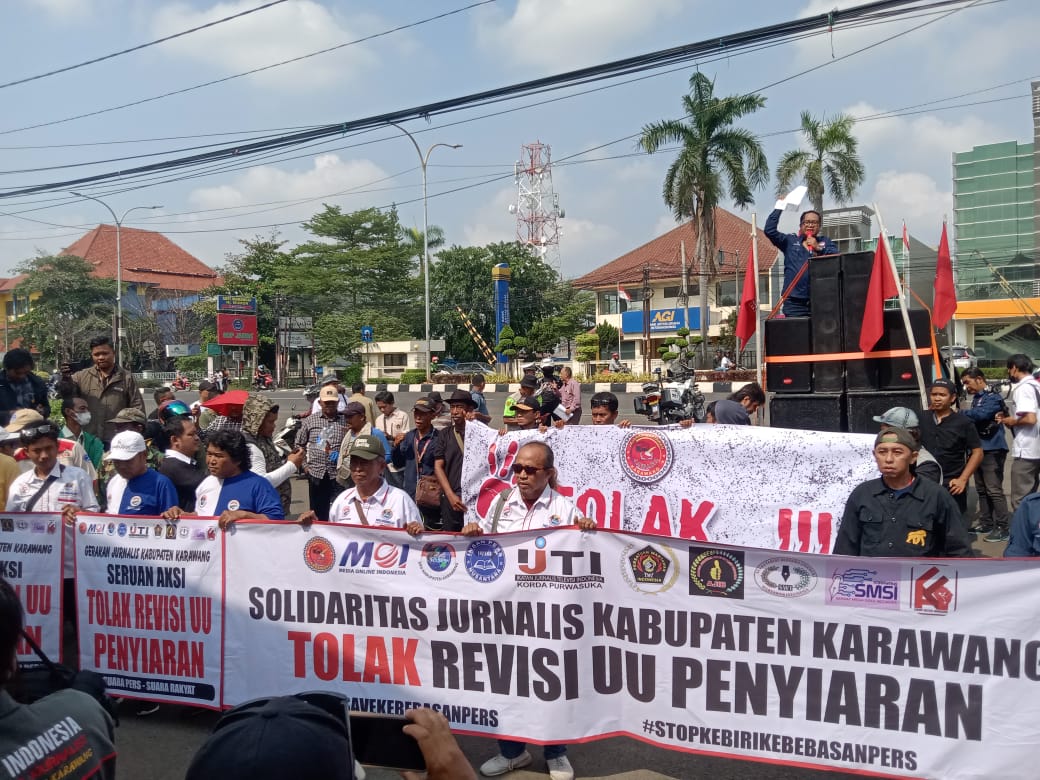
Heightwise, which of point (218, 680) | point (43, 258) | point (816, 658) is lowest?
point (218, 680)

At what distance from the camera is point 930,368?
7934 millimetres

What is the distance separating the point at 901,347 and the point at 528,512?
192 inches

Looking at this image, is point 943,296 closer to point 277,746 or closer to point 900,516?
point 900,516

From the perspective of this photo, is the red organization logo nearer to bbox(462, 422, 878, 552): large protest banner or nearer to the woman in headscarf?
bbox(462, 422, 878, 552): large protest banner

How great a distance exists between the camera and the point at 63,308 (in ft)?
186

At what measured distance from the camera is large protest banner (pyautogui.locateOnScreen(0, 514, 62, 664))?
4797 millimetres

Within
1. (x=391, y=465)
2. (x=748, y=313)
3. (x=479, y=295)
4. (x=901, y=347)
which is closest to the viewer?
(x=901, y=347)

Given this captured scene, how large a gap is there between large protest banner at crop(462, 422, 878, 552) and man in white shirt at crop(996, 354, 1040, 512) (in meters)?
2.86

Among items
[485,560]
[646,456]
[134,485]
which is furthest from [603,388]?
[485,560]

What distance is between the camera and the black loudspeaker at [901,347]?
25.0 ft

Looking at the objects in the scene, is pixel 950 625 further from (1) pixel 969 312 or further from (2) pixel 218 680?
(1) pixel 969 312

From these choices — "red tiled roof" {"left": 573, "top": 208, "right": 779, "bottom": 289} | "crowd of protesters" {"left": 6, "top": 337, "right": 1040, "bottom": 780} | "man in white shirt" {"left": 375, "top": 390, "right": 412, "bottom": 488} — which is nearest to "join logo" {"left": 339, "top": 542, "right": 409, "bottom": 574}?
"crowd of protesters" {"left": 6, "top": 337, "right": 1040, "bottom": 780}

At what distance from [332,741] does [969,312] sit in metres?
52.7

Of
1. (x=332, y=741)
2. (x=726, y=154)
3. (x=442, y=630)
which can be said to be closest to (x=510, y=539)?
(x=442, y=630)
